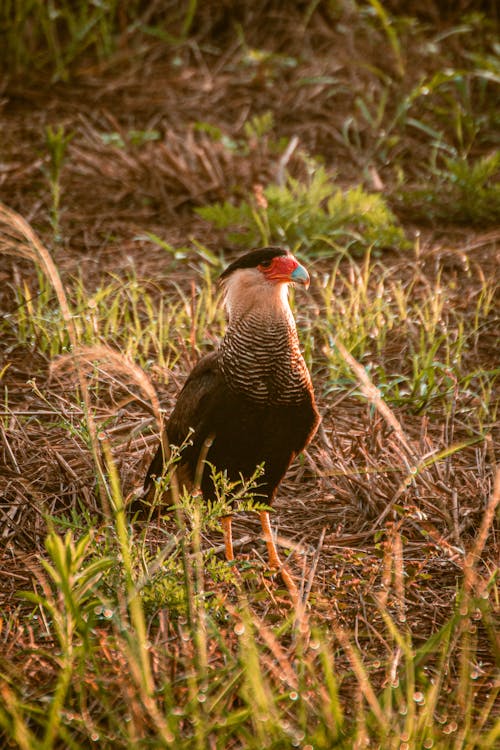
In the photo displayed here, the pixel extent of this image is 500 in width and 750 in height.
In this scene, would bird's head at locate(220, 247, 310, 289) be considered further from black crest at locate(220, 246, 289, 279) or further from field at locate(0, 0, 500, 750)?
field at locate(0, 0, 500, 750)

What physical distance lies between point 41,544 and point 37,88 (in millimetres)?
4831

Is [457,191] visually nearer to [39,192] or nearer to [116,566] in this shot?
[39,192]

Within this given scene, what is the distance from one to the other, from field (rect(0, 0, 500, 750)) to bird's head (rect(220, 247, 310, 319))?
1.38 ft

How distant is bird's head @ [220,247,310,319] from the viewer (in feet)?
10.3

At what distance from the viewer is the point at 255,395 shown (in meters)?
3.04

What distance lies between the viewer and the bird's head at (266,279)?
10.3ft

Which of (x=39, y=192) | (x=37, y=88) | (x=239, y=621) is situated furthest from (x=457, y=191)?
(x=239, y=621)

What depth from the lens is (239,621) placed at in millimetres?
2473

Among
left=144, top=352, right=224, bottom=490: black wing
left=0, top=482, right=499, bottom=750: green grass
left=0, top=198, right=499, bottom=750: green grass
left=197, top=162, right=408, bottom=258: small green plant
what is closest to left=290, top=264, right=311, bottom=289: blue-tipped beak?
left=144, top=352, right=224, bottom=490: black wing

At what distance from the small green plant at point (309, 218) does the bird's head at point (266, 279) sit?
1653 millimetres

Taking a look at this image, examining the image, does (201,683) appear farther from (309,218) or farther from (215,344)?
(309,218)

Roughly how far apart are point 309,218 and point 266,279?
1938 mm

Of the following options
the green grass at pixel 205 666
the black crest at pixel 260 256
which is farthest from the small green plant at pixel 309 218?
the green grass at pixel 205 666

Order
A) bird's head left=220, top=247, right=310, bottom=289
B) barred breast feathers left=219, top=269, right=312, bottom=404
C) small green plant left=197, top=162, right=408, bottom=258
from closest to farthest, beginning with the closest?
barred breast feathers left=219, top=269, right=312, bottom=404, bird's head left=220, top=247, right=310, bottom=289, small green plant left=197, top=162, right=408, bottom=258
